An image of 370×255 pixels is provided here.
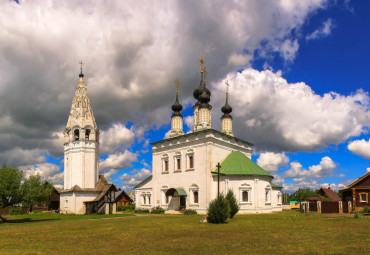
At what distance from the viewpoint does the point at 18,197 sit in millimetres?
26719

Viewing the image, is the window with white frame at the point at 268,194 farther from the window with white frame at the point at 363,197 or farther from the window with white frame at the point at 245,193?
the window with white frame at the point at 363,197

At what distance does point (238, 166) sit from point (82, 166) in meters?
19.6

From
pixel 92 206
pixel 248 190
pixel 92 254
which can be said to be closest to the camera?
pixel 92 254

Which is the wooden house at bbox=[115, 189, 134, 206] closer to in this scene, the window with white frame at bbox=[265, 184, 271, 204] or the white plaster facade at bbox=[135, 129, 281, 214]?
the white plaster facade at bbox=[135, 129, 281, 214]

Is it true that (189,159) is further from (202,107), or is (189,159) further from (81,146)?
(81,146)

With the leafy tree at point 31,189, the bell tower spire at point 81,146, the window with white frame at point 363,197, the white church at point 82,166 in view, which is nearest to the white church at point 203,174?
the white church at point 82,166

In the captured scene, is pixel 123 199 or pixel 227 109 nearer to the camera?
pixel 227 109

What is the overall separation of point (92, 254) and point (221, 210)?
10900 mm

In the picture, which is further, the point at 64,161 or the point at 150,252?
the point at 64,161

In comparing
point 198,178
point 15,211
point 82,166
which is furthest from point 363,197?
point 15,211

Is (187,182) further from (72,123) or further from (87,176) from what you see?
(72,123)

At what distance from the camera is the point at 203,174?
3384 centimetres

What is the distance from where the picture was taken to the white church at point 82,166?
127 feet

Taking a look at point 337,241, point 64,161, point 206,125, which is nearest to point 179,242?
point 337,241
